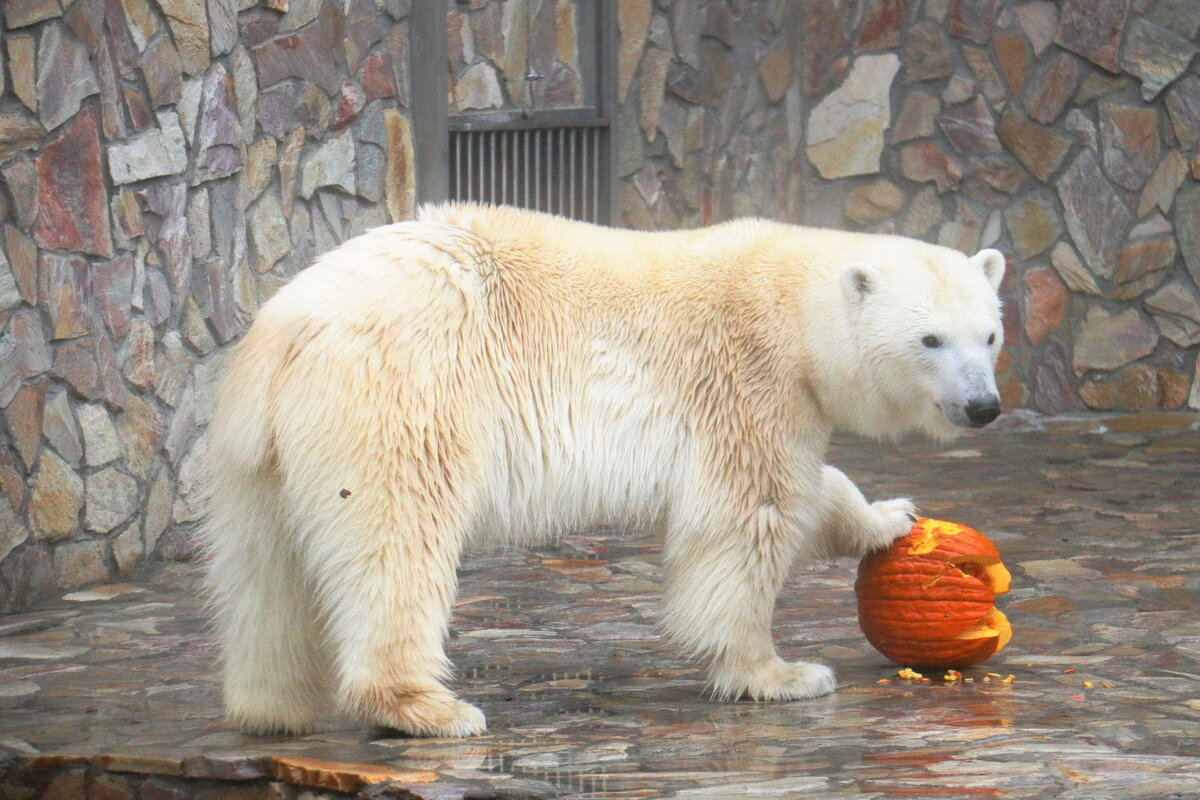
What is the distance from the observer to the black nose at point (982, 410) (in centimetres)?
365

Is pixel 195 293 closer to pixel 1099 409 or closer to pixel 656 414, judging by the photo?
pixel 656 414

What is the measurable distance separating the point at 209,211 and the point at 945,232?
4579 millimetres

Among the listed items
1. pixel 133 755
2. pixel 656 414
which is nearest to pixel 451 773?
pixel 133 755

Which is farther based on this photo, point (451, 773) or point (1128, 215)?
point (1128, 215)

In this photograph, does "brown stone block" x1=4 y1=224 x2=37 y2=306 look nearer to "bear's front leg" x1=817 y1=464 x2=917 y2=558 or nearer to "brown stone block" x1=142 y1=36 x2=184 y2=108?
"brown stone block" x1=142 y1=36 x2=184 y2=108

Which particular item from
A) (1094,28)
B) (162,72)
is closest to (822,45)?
(1094,28)

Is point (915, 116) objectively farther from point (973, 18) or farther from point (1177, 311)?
point (1177, 311)

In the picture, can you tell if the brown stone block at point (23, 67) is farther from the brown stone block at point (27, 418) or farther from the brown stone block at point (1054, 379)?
the brown stone block at point (1054, 379)

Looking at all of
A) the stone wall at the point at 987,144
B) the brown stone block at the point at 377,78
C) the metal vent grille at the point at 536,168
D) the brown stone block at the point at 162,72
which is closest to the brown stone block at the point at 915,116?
the stone wall at the point at 987,144

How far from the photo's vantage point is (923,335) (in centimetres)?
374

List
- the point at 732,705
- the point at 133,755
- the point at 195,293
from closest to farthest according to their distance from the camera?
the point at 133,755
the point at 732,705
the point at 195,293

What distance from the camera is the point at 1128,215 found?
27.1 ft

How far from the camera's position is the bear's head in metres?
3.70

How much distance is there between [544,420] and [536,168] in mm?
4164
